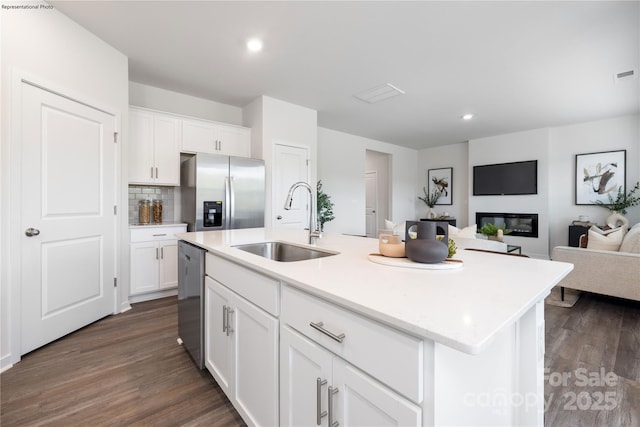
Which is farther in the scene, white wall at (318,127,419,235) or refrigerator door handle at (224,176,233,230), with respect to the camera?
white wall at (318,127,419,235)

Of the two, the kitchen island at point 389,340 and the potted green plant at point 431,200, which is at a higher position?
the potted green plant at point 431,200

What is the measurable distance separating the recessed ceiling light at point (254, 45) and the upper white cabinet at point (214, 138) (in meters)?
1.30

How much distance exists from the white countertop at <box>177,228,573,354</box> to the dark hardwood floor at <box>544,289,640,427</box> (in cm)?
98

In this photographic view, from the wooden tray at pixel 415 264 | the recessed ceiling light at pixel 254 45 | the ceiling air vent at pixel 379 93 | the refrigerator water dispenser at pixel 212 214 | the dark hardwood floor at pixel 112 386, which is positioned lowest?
the dark hardwood floor at pixel 112 386

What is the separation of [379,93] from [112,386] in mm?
3922

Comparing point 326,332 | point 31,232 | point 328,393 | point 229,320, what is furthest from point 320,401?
point 31,232

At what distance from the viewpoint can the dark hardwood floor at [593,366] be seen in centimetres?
150

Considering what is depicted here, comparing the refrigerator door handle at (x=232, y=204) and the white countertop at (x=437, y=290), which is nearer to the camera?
the white countertop at (x=437, y=290)

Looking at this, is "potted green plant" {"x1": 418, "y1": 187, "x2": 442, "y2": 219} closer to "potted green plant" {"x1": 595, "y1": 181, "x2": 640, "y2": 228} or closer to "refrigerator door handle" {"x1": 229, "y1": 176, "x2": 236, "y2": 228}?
"potted green plant" {"x1": 595, "y1": 181, "x2": 640, "y2": 228}

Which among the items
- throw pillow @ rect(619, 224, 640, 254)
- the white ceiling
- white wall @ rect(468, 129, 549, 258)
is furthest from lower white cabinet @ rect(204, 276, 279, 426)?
white wall @ rect(468, 129, 549, 258)

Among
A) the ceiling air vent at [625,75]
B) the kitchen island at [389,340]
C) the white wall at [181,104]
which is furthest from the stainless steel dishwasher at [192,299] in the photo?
the ceiling air vent at [625,75]

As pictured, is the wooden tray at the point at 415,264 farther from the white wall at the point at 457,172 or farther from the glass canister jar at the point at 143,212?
the white wall at the point at 457,172

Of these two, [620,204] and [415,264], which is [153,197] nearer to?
[415,264]

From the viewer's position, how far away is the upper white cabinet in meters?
3.54
